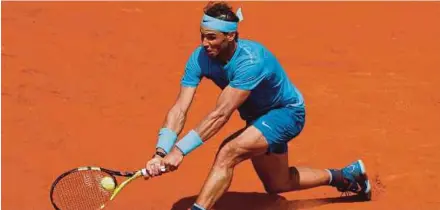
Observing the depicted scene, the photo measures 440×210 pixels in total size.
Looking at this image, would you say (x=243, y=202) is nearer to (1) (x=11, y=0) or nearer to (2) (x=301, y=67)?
(2) (x=301, y=67)

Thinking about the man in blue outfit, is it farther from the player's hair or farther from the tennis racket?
the tennis racket

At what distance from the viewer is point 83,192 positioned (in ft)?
22.6

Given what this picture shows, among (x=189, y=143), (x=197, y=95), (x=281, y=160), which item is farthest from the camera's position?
(x=197, y=95)

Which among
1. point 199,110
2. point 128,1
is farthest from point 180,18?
point 199,110

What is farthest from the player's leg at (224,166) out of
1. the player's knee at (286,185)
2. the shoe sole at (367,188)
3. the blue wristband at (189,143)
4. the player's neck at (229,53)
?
the shoe sole at (367,188)

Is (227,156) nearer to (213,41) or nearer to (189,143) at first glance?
(189,143)

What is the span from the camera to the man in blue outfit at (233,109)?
6.49m

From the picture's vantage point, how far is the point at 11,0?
12.2 m

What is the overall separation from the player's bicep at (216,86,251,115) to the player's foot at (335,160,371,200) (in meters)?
1.60

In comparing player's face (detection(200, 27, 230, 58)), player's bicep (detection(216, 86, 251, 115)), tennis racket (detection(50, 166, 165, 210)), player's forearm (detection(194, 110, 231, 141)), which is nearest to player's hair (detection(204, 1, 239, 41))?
player's face (detection(200, 27, 230, 58))

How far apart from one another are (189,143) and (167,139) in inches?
9.4

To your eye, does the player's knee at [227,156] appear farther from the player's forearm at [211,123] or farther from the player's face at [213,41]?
the player's face at [213,41]

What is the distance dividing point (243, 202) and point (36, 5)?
5290 millimetres

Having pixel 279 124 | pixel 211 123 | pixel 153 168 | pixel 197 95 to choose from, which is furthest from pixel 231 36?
pixel 197 95
